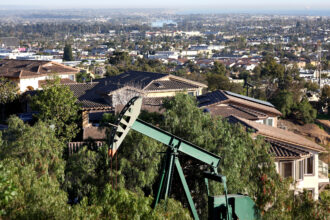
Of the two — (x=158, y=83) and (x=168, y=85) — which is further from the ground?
(x=158, y=83)

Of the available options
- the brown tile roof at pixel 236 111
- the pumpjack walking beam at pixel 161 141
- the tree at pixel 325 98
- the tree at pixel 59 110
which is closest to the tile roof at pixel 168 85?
the brown tile roof at pixel 236 111

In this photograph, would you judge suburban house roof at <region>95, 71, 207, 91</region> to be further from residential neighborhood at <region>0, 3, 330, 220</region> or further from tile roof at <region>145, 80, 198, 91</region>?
residential neighborhood at <region>0, 3, 330, 220</region>

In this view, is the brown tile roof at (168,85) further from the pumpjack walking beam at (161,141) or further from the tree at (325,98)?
the pumpjack walking beam at (161,141)

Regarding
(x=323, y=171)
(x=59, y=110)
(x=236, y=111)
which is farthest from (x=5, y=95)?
(x=323, y=171)

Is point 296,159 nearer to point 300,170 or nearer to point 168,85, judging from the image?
point 300,170

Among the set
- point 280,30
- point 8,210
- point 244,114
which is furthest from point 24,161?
point 280,30

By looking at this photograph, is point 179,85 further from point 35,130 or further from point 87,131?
point 35,130
